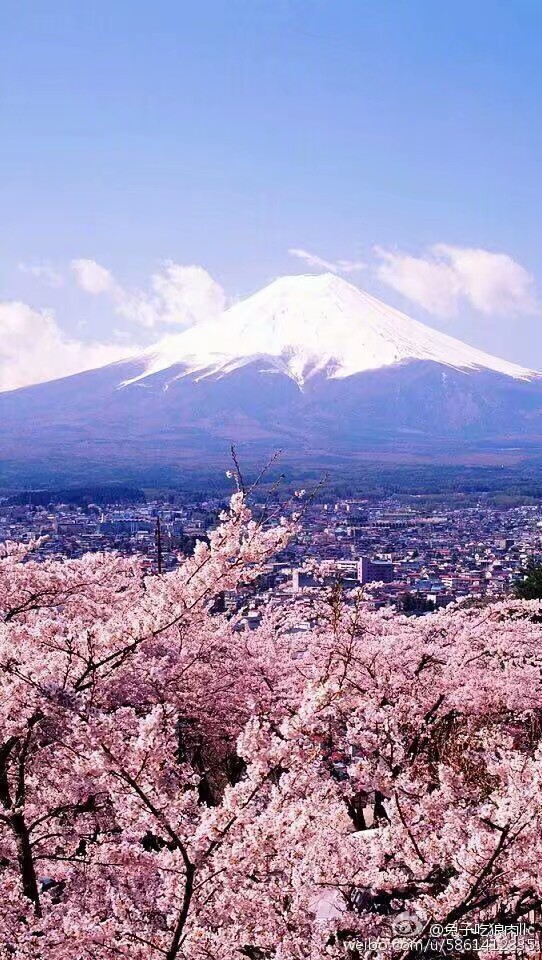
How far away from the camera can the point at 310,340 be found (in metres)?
158

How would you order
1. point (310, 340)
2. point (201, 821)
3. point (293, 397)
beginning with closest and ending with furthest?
point (201, 821) → point (293, 397) → point (310, 340)

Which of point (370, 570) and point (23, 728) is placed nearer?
point (23, 728)

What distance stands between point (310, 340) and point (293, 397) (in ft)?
73.1

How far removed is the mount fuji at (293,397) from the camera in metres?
109

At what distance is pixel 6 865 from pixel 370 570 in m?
21.3

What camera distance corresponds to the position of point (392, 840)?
4.20 m

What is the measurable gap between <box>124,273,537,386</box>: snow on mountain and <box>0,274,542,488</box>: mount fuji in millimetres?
244

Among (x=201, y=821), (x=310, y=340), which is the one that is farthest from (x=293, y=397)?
(x=201, y=821)

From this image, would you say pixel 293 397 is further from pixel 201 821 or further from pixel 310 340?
pixel 201 821

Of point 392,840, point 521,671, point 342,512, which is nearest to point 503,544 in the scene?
point 342,512

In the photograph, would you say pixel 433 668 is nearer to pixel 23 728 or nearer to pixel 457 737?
pixel 457 737

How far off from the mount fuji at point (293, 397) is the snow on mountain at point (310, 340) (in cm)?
24

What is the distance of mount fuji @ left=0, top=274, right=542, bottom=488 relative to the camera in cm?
10869

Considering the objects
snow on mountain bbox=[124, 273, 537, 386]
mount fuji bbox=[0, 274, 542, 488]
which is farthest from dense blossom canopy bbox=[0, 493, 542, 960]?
snow on mountain bbox=[124, 273, 537, 386]
